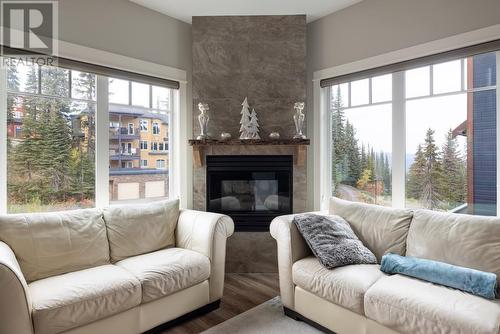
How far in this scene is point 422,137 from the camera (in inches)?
108

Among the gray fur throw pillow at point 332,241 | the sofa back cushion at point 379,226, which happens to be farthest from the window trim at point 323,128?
the gray fur throw pillow at point 332,241

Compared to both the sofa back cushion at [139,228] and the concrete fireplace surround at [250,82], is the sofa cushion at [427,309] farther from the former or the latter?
the sofa back cushion at [139,228]

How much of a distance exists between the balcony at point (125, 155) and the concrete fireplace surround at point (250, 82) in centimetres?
66

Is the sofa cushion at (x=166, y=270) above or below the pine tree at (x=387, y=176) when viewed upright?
below

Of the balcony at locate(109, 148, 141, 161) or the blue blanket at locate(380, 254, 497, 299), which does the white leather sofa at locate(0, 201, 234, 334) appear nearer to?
the balcony at locate(109, 148, 141, 161)

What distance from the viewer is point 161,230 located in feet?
8.83

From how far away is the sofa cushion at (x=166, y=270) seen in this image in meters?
2.04

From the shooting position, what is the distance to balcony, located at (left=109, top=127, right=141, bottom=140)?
296 cm

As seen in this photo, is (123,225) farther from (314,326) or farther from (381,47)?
(381,47)

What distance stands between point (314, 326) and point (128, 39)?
3.15m

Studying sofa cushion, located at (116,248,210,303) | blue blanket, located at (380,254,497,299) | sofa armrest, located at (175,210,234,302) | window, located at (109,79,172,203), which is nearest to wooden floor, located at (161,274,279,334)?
sofa armrest, located at (175,210,234,302)

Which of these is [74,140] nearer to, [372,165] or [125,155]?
[125,155]

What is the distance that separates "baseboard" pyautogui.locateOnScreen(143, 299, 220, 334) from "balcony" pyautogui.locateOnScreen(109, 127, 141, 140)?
184 centimetres

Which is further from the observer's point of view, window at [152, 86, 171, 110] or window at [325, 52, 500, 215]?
window at [152, 86, 171, 110]
